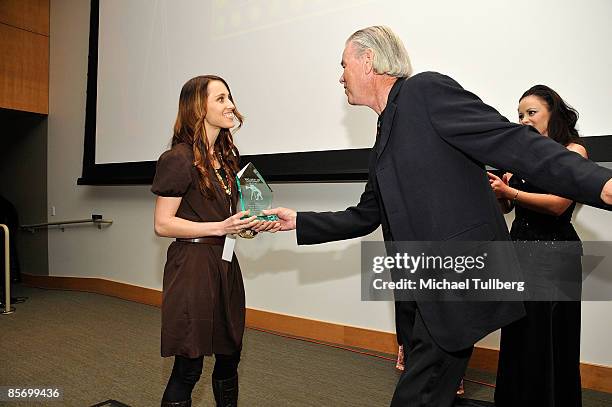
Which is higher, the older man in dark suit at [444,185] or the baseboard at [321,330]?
the older man in dark suit at [444,185]

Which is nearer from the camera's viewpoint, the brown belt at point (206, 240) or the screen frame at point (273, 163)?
the brown belt at point (206, 240)

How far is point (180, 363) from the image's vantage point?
1917mm

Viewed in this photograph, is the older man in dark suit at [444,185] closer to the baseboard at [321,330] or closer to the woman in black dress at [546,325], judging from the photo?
the woman in black dress at [546,325]

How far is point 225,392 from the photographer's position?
206 cm

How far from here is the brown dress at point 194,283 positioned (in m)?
1.89

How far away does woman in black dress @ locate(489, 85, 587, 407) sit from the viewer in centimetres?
208

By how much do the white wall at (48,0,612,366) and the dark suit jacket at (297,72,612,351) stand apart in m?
1.97

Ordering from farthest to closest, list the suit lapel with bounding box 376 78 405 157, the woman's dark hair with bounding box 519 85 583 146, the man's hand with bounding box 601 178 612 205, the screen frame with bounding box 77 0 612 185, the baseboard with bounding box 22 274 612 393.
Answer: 1. the screen frame with bounding box 77 0 612 185
2. the baseboard with bounding box 22 274 612 393
3. the woman's dark hair with bounding box 519 85 583 146
4. the suit lapel with bounding box 376 78 405 157
5. the man's hand with bounding box 601 178 612 205

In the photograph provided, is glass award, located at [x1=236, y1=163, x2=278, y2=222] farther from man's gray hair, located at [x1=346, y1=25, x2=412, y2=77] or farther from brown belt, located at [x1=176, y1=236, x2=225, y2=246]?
man's gray hair, located at [x1=346, y1=25, x2=412, y2=77]

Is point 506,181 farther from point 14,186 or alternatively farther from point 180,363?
point 14,186

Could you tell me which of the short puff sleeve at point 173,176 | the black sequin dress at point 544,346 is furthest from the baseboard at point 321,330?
the short puff sleeve at point 173,176

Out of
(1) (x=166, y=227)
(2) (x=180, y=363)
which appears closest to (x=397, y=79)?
(1) (x=166, y=227)

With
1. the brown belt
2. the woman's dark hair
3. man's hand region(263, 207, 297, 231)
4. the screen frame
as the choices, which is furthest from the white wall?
the brown belt

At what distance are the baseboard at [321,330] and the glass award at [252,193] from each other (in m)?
1.98
